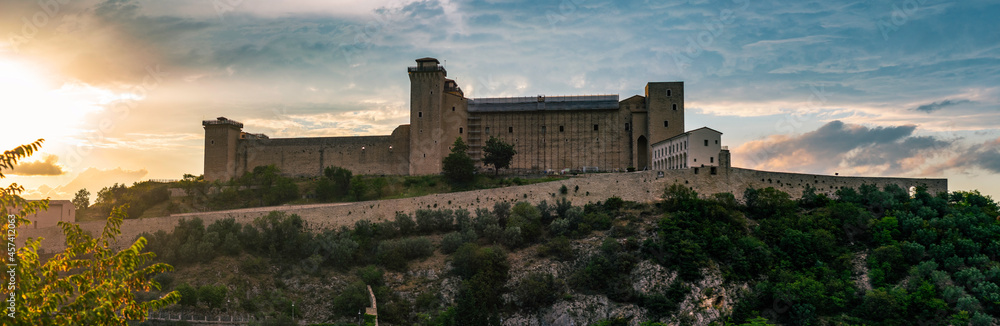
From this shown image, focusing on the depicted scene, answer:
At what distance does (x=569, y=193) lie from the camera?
150 feet

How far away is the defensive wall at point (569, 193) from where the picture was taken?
4469cm

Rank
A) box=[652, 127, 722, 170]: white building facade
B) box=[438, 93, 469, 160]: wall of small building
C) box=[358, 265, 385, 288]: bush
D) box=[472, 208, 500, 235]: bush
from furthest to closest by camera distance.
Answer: box=[438, 93, 469, 160]: wall of small building, box=[652, 127, 722, 170]: white building facade, box=[472, 208, 500, 235]: bush, box=[358, 265, 385, 288]: bush

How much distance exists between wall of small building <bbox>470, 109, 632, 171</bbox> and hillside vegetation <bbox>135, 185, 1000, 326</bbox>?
48.1ft

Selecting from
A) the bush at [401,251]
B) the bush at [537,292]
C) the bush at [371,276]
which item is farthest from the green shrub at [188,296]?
the bush at [537,292]

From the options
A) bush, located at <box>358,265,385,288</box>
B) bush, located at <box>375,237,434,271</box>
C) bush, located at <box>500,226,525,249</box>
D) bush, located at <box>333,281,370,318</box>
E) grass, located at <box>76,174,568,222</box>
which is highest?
grass, located at <box>76,174,568,222</box>

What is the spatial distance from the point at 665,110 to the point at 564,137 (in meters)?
8.61

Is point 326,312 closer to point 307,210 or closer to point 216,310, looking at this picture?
point 216,310

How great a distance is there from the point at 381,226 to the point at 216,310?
1120 centimetres

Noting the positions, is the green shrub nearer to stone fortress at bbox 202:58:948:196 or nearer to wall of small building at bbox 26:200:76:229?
wall of small building at bbox 26:200:76:229

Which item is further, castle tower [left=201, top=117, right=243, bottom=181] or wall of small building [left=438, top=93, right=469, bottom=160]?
castle tower [left=201, top=117, right=243, bottom=181]

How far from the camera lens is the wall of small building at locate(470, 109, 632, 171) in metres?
58.8

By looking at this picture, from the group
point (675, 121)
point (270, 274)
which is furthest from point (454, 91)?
point (270, 274)

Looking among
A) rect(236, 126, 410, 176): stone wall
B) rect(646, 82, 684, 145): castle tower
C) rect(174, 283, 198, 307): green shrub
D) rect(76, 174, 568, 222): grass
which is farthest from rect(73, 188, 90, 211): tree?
rect(646, 82, 684, 145): castle tower

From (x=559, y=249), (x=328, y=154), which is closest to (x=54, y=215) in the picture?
(x=328, y=154)
